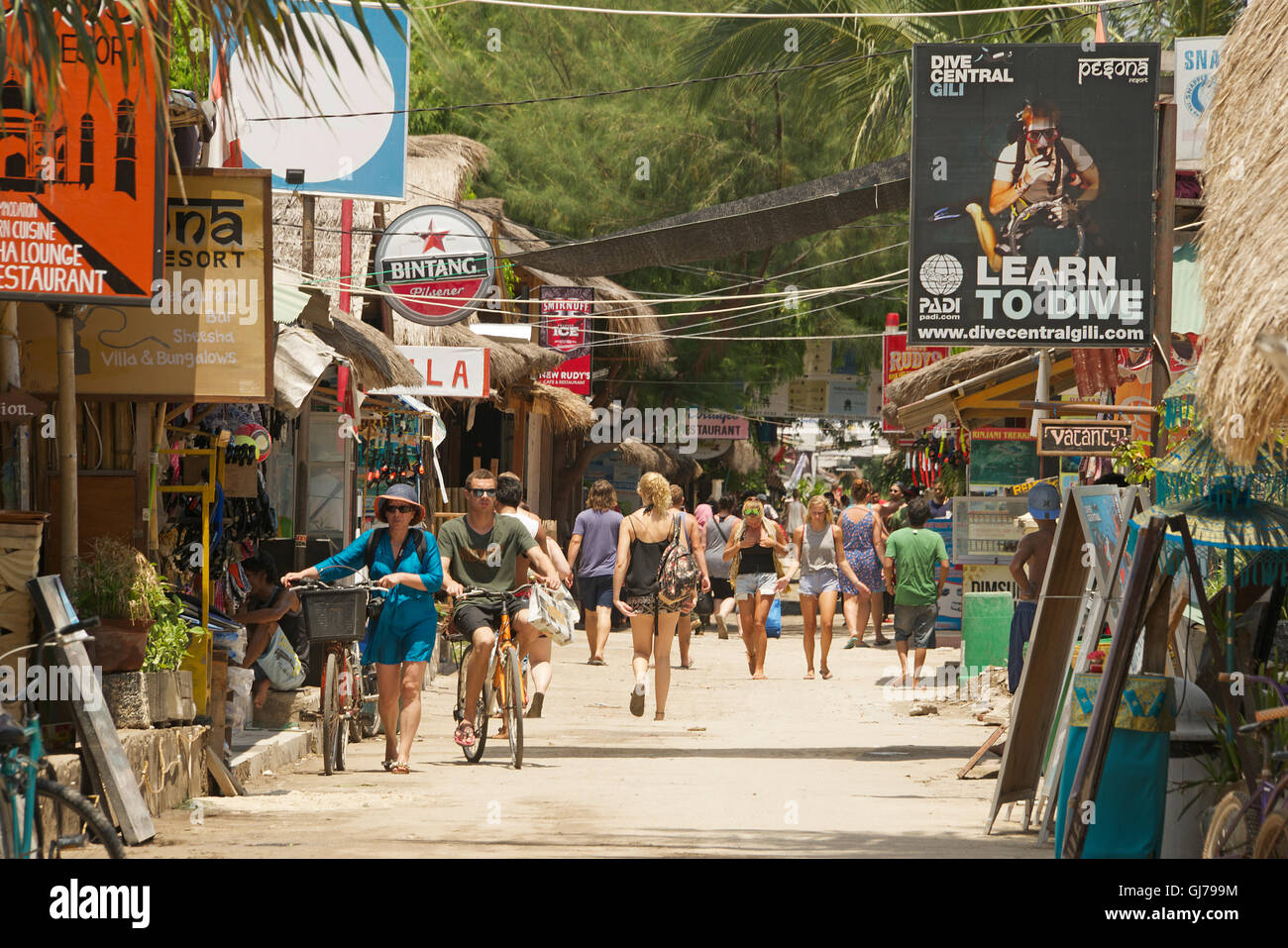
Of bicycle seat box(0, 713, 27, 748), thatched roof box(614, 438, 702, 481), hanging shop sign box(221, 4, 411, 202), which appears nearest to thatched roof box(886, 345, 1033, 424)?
hanging shop sign box(221, 4, 411, 202)

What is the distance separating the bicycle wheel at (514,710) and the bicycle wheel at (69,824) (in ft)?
14.8

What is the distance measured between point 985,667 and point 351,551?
6.03m

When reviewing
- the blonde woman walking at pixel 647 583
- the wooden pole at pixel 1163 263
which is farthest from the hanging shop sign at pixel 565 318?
the wooden pole at pixel 1163 263

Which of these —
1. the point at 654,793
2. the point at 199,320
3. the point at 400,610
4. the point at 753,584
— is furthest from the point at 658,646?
the point at 199,320

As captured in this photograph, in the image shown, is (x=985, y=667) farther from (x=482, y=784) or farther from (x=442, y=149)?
(x=442, y=149)

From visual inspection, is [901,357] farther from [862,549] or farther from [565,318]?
[862,549]

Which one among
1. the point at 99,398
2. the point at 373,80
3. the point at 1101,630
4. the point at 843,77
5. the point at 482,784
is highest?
the point at 843,77

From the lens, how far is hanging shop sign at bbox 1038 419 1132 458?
907 cm

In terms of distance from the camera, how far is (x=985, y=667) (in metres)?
13.5

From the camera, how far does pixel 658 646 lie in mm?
12773

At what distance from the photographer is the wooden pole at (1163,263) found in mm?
9680
